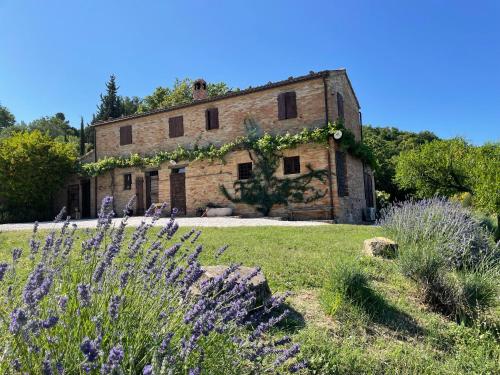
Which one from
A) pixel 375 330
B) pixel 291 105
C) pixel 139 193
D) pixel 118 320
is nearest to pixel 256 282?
pixel 375 330

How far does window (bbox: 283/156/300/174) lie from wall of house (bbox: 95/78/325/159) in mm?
1289

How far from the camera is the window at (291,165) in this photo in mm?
15703

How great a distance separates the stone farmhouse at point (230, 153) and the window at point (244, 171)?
0.04 meters

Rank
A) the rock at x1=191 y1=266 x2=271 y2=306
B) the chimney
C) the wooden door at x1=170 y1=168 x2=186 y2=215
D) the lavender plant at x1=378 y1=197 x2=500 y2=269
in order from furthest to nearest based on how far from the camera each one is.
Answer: the chimney, the wooden door at x1=170 y1=168 x2=186 y2=215, the lavender plant at x1=378 y1=197 x2=500 y2=269, the rock at x1=191 y1=266 x2=271 y2=306

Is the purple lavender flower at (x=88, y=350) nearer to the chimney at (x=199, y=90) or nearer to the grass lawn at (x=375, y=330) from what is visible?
the grass lawn at (x=375, y=330)

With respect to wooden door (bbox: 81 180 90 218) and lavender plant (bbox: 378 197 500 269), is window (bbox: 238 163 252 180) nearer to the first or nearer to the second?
lavender plant (bbox: 378 197 500 269)

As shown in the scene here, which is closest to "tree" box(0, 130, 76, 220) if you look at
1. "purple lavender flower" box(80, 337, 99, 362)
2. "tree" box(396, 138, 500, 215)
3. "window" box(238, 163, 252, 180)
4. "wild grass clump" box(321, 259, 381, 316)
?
"window" box(238, 163, 252, 180)

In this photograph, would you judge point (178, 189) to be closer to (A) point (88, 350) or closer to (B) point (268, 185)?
(B) point (268, 185)

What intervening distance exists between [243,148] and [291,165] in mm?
2308

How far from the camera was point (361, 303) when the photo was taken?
4094mm

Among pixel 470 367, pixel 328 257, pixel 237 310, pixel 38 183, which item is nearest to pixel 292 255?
pixel 328 257

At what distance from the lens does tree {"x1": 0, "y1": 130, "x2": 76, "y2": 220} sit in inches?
763

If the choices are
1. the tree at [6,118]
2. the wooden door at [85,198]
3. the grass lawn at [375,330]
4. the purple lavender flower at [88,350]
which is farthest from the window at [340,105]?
the tree at [6,118]

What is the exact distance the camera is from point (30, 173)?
19562mm
